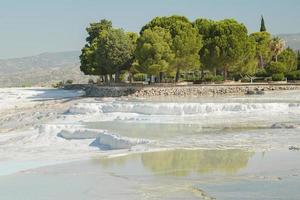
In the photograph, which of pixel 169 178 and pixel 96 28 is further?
pixel 96 28

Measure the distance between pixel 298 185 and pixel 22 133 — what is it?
64.8 feet

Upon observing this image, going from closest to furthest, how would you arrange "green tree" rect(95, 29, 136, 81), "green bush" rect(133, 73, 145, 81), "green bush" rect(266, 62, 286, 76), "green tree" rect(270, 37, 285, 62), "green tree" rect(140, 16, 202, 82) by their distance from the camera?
1. "green tree" rect(140, 16, 202, 82)
2. "green bush" rect(266, 62, 286, 76)
3. "green tree" rect(95, 29, 136, 81)
4. "green tree" rect(270, 37, 285, 62)
5. "green bush" rect(133, 73, 145, 81)

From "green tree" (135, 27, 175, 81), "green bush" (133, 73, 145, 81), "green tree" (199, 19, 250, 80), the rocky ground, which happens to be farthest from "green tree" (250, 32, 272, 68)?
"green tree" (135, 27, 175, 81)

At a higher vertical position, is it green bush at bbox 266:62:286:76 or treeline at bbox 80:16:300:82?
treeline at bbox 80:16:300:82

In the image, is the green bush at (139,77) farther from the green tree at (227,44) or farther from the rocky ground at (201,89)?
the rocky ground at (201,89)

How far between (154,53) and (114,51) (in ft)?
39.1

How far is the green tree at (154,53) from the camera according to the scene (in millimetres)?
55969

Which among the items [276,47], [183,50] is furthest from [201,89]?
[276,47]

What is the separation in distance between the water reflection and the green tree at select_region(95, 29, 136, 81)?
48.1m

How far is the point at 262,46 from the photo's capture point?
3091 inches

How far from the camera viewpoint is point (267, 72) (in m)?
69.1

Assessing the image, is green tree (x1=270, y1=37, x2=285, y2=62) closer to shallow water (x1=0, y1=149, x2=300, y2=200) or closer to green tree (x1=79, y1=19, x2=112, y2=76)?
green tree (x1=79, y1=19, x2=112, y2=76)

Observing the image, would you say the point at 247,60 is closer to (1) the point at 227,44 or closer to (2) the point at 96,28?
(1) the point at 227,44

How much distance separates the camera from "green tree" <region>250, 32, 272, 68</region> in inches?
3091
